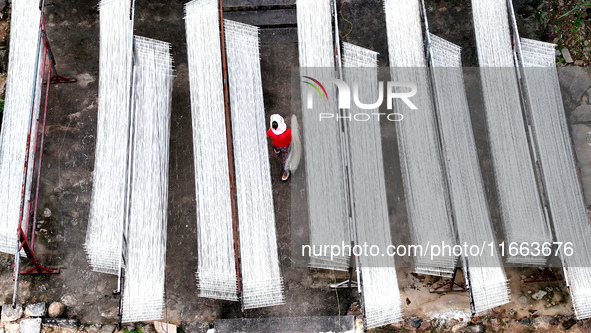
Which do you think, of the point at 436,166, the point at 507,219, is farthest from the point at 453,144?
the point at 507,219

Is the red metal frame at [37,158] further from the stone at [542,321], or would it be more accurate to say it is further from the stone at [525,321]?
the stone at [542,321]

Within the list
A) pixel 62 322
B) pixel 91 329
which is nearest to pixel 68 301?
pixel 62 322

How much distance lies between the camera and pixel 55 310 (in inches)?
382

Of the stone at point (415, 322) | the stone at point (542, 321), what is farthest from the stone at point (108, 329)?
the stone at point (542, 321)

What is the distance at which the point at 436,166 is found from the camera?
10.0m

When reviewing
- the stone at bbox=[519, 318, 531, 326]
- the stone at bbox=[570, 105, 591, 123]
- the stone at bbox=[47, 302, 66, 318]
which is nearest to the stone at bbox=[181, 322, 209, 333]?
the stone at bbox=[47, 302, 66, 318]

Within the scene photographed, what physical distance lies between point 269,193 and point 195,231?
1.38 meters

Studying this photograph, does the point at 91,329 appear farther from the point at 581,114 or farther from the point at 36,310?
the point at 581,114

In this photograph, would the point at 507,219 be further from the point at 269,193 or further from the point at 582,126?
the point at 269,193

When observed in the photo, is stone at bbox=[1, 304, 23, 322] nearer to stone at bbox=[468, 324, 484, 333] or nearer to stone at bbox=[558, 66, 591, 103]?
stone at bbox=[468, 324, 484, 333]

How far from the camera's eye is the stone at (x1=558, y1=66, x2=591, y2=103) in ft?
36.4

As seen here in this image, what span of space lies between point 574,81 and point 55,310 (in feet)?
31.3

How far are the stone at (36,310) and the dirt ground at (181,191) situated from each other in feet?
0.44

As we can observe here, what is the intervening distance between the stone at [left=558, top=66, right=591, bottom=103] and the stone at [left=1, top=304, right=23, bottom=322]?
32.0 feet
